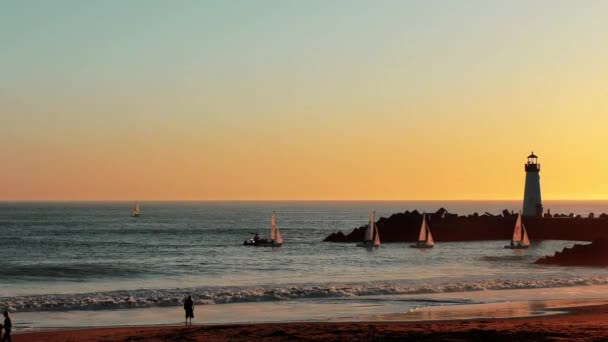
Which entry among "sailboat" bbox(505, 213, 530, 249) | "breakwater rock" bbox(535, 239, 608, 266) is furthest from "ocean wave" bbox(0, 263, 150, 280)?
"sailboat" bbox(505, 213, 530, 249)

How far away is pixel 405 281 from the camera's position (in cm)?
5209

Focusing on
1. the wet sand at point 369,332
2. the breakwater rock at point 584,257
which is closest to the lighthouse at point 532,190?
the breakwater rock at point 584,257

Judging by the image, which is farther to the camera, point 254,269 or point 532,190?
point 532,190

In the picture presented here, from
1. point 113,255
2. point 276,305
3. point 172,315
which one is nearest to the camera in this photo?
point 172,315

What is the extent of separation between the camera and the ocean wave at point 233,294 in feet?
132

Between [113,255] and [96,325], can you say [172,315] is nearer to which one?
[96,325]

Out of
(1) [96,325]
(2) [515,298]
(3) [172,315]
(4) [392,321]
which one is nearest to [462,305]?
(2) [515,298]

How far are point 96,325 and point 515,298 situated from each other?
66.4 ft

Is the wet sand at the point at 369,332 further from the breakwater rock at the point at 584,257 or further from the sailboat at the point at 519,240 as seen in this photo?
the sailboat at the point at 519,240

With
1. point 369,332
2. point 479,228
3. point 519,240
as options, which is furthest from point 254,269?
point 479,228

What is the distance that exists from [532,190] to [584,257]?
37.3 metres

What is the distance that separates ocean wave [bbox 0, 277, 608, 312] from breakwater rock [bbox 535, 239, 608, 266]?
559 inches

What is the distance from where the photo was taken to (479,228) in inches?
4139

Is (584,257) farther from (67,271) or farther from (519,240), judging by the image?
(67,271)
